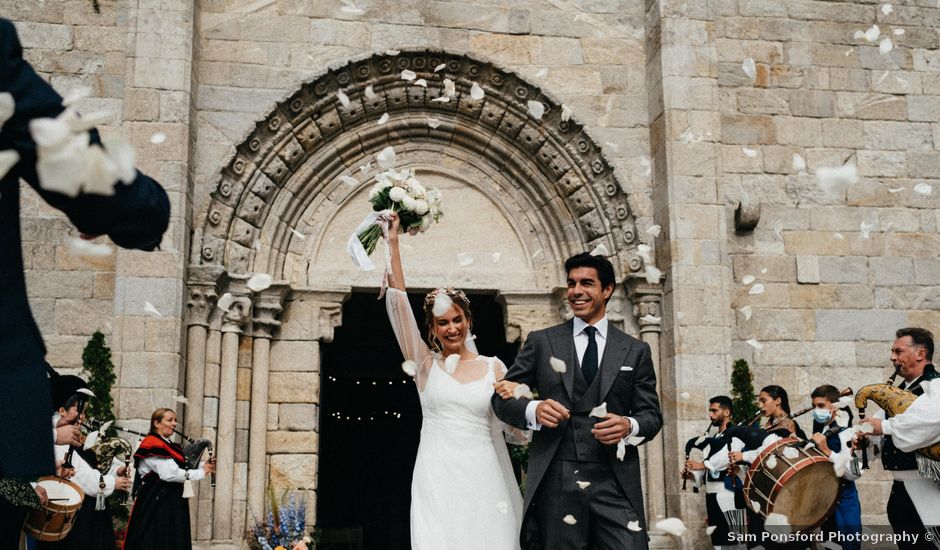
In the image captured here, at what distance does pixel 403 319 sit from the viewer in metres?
5.16

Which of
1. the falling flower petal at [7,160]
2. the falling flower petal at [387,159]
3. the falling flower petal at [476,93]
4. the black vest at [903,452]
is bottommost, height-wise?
the black vest at [903,452]

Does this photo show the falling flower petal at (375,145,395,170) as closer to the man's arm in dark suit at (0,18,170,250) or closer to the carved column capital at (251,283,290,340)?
the carved column capital at (251,283,290,340)

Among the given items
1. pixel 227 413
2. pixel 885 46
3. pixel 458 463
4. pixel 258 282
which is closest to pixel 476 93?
pixel 258 282

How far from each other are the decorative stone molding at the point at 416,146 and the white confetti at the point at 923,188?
315cm

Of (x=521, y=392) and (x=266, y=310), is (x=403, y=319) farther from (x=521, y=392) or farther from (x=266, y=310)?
(x=266, y=310)

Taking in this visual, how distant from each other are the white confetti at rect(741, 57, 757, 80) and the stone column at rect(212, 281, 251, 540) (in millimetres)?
5628

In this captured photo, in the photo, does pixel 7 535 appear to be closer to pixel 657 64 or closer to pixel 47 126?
pixel 47 126

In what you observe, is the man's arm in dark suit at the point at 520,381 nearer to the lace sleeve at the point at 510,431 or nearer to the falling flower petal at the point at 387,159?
the lace sleeve at the point at 510,431

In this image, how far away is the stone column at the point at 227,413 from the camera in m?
8.77

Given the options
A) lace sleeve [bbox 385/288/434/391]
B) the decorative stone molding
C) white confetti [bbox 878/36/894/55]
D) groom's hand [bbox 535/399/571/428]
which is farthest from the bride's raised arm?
white confetti [bbox 878/36/894/55]

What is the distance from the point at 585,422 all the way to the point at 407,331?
112 cm

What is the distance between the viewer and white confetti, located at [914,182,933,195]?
10.3 metres

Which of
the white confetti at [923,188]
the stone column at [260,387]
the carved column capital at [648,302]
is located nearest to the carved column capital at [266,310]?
the stone column at [260,387]

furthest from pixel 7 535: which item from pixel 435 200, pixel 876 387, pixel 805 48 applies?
pixel 805 48
